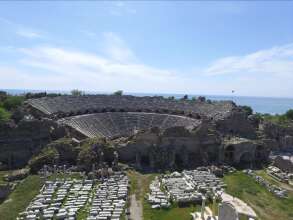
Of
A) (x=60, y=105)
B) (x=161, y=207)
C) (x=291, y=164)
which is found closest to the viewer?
(x=161, y=207)

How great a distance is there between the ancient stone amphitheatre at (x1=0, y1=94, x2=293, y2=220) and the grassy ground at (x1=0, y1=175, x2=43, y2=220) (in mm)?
133

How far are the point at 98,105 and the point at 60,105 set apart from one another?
36.1 feet

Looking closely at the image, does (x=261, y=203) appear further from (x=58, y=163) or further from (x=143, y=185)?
(x=58, y=163)

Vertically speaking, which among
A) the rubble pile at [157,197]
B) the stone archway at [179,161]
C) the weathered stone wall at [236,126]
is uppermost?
the weathered stone wall at [236,126]

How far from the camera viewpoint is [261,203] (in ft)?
133

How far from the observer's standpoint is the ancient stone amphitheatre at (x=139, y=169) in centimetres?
3566

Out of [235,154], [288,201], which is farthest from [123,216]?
[235,154]

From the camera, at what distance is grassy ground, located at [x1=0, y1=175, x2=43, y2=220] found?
111ft

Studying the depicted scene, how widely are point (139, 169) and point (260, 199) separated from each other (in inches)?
761

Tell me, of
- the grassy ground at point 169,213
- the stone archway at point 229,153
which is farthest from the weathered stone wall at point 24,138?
the stone archway at point 229,153

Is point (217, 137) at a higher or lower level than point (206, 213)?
higher

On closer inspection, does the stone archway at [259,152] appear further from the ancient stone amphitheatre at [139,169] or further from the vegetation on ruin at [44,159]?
the vegetation on ruin at [44,159]

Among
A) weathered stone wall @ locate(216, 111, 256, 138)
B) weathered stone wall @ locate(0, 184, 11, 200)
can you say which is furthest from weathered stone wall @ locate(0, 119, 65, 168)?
weathered stone wall @ locate(216, 111, 256, 138)

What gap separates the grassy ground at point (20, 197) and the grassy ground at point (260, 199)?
2677 cm
